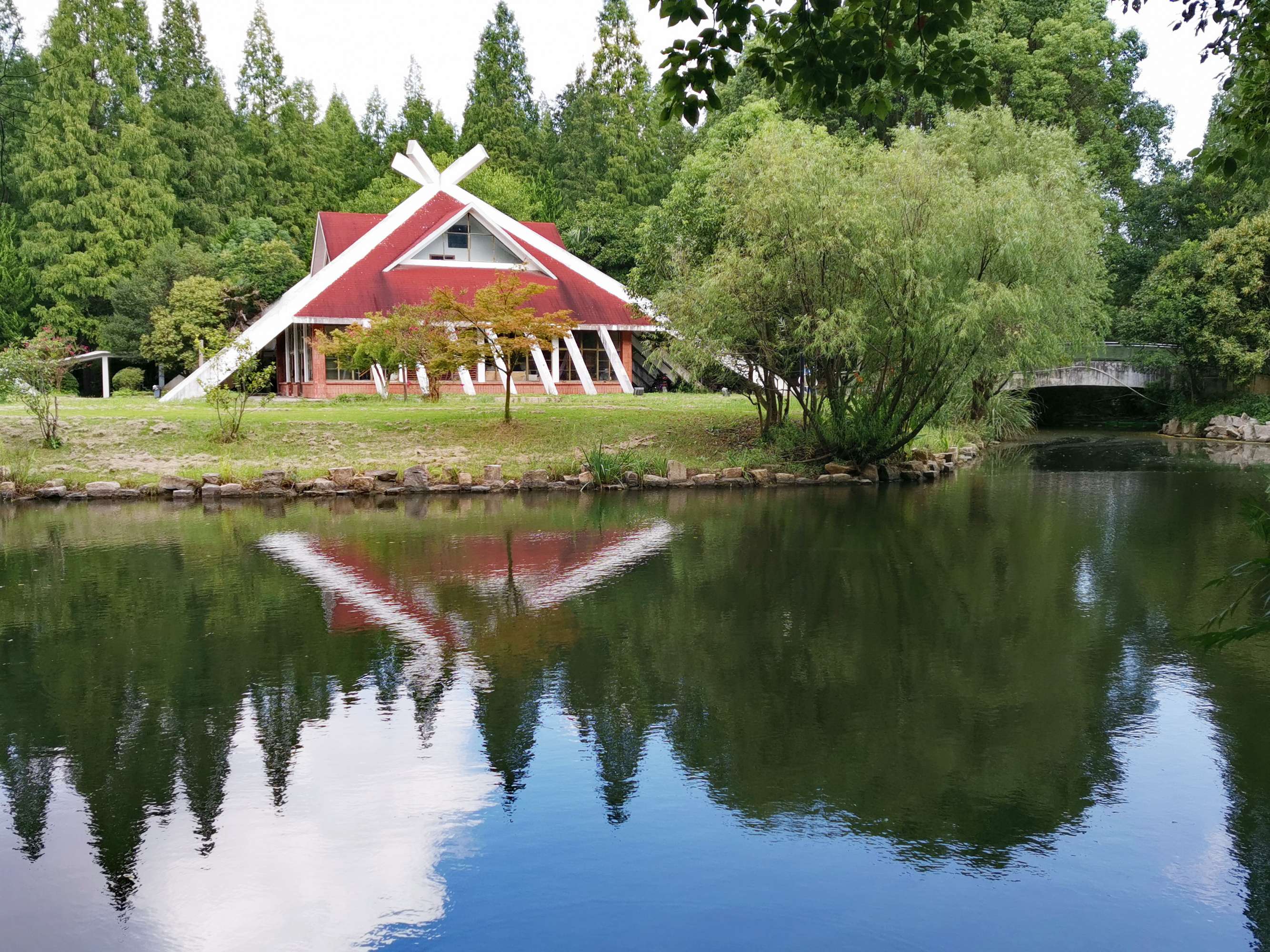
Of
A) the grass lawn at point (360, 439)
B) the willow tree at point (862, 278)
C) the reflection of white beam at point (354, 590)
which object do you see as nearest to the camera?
the reflection of white beam at point (354, 590)

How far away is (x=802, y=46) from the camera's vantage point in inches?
208

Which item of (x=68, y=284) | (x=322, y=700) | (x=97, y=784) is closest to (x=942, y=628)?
(x=322, y=700)

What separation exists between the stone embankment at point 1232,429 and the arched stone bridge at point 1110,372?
239 centimetres

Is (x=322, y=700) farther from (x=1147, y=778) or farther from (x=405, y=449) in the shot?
(x=405, y=449)

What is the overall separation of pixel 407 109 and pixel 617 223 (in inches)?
840

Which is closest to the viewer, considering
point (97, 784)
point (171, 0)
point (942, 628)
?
point (97, 784)

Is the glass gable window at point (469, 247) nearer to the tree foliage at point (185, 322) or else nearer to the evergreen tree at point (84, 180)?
the tree foliage at point (185, 322)

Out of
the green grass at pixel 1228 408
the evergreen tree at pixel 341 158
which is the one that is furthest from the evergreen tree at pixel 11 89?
the green grass at pixel 1228 408

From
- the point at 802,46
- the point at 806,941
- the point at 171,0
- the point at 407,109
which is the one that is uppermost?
the point at 171,0

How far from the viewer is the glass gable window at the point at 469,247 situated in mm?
36406

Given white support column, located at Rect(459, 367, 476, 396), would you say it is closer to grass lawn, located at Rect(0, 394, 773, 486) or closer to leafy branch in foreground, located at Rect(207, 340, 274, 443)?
grass lawn, located at Rect(0, 394, 773, 486)

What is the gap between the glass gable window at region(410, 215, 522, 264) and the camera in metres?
36.4

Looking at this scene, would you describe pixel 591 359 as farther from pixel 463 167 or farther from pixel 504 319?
pixel 504 319

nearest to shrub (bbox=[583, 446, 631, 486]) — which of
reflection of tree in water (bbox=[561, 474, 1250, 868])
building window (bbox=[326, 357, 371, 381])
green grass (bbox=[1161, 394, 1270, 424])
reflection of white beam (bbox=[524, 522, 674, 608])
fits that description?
reflection of white beam (bbox=[524, 522, 674, 608])
